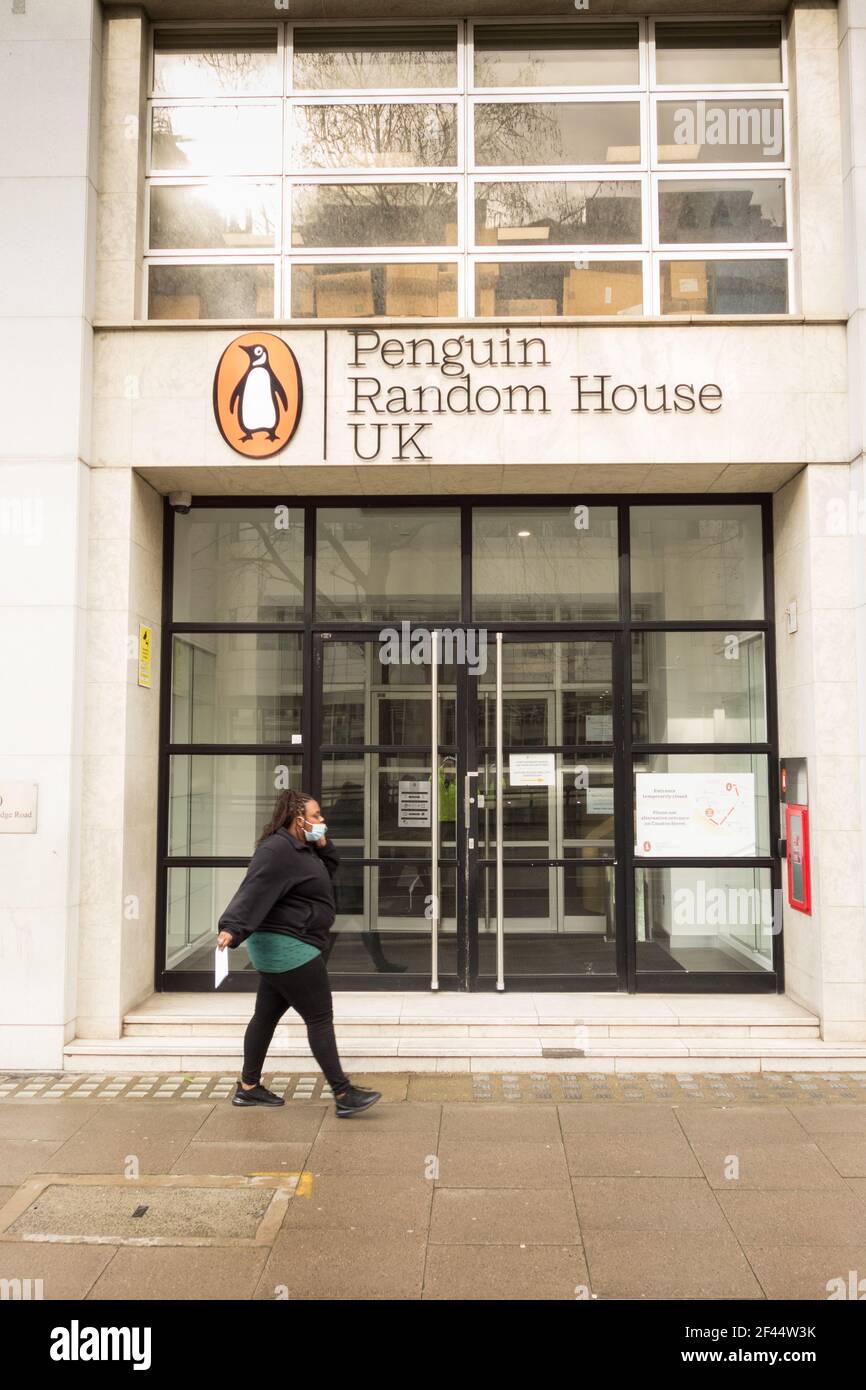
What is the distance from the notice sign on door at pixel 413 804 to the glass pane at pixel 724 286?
3964mm

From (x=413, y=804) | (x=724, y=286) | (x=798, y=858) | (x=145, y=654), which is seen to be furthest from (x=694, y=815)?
(x=145, y=654)

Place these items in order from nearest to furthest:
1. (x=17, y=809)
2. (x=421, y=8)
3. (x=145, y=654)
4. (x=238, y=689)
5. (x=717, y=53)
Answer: (x=17, y=809) → (x=145, y=654) → (x=421, y=8) → (x=717, y=53) → (x=238, y=689)

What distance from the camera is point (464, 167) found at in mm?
7277

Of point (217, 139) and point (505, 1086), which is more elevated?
point (217, 139)

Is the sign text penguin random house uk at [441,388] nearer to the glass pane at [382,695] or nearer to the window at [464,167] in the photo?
the window at [464,167]

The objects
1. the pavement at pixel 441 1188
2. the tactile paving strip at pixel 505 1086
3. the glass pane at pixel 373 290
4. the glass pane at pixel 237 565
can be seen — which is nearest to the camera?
the pavement at pixel 441 1188

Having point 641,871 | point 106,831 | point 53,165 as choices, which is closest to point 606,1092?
point 641,871

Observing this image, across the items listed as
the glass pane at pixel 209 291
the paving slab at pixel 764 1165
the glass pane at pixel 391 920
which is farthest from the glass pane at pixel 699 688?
the glass pane at pixel 209 291

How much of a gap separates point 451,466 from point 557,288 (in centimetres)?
163

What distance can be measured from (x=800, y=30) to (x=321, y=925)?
276 inches

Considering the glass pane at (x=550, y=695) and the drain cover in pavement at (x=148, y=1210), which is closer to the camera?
the drain cover in pavement at (x=148, y=1210)

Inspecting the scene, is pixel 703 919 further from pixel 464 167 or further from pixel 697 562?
pixel 464 167

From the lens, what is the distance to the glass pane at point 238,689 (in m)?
7.44

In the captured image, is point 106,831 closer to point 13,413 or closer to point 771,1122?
point 13,413
